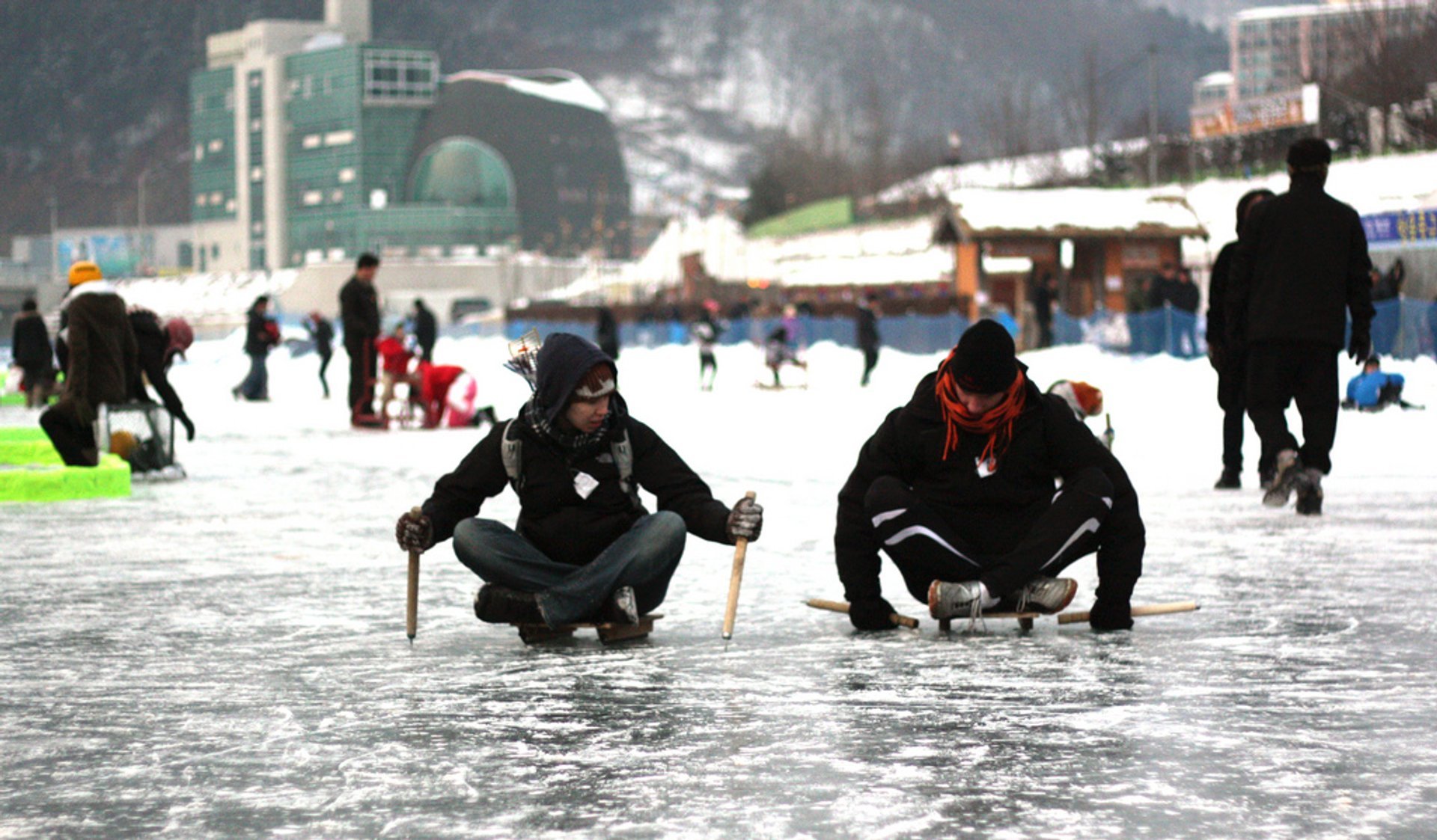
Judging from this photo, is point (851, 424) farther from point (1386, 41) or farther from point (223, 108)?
point (223, 108)

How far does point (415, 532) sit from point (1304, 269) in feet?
17.6

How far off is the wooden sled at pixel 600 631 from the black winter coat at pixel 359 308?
449 inches

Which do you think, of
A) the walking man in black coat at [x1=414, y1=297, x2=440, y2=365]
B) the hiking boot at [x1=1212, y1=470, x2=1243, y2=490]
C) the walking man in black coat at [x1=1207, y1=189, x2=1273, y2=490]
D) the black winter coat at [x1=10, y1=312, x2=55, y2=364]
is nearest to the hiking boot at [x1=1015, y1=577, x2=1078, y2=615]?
the walking man in black coat at [x1=1207, y1=189, x2=1273, y2=490]

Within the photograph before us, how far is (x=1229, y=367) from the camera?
33.2 feet

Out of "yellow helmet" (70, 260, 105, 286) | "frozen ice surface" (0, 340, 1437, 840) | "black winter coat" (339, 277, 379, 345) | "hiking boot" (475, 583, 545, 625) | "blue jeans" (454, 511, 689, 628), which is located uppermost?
"yellow helmet" (70, 260, 105, 286)

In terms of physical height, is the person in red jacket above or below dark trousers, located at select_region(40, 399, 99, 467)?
above

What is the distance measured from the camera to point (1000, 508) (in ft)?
19.7

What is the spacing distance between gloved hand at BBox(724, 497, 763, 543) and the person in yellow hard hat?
758 centimetres

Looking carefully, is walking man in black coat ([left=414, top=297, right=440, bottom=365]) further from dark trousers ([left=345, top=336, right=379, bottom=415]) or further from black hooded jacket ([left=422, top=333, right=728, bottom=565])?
black hooded jacket ([left=422, top=333, right=728, bottom=565])

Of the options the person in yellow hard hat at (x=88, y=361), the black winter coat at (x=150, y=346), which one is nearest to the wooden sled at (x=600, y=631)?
the person in yellow hard hat at (x=88, y=361)

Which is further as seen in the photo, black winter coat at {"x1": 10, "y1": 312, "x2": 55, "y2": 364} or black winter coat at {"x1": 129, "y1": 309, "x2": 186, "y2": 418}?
black winter coat at {"x1": 10, "y1": 312, "x2": 55, "y2": 364}

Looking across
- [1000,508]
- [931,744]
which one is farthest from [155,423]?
[931,744]

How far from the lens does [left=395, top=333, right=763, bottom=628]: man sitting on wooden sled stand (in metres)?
5.80

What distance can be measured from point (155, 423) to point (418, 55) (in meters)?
157
